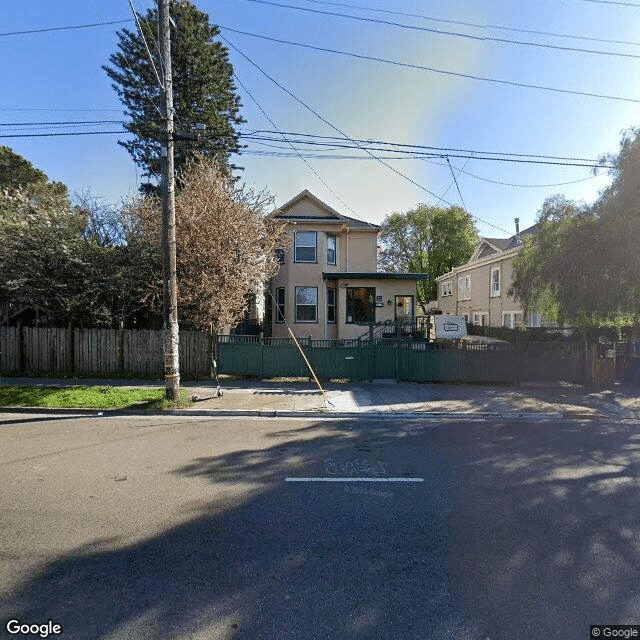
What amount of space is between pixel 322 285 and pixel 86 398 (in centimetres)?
1268

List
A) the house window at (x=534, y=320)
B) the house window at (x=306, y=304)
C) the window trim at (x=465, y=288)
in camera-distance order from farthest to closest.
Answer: the window trim at (x=465, y=288), the house window at (x=534, y=320), the house window at (x=306, y=304)

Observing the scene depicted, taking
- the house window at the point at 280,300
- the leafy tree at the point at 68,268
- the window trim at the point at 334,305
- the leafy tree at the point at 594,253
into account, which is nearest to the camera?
the leafy tree at the point at 594,253

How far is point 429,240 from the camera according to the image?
4272 centimetres

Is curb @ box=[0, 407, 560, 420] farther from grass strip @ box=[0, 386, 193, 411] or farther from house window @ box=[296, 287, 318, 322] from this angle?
house window @ box=[296, 287, 318, 322]

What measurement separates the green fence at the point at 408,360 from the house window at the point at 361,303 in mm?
7247

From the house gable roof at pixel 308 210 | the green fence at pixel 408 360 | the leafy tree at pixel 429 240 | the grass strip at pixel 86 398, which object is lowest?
the grass strip at pixel 86 398

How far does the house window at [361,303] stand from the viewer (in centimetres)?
2089

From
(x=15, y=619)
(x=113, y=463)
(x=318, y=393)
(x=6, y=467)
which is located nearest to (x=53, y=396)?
(x=6, y=467)

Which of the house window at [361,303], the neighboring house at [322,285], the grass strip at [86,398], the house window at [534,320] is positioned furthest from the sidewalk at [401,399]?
the house window at [534,320]

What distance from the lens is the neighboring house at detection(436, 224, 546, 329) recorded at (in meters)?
24.8

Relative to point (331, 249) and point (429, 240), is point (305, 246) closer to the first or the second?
point (331, 249)

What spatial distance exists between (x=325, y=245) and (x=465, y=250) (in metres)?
26.2

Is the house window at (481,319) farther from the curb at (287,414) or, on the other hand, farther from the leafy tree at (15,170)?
the leafy tree at (15,170)

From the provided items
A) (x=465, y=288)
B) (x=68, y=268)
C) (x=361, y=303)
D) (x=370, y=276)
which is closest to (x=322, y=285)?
(x=361, y=303)
